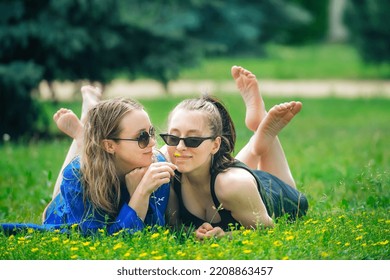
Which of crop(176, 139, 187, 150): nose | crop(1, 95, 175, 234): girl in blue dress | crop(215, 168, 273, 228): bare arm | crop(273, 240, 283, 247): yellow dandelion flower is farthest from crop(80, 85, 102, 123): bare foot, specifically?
crop(273, 240, 283, 247): yellow dandelion flower

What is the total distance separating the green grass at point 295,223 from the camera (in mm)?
4152

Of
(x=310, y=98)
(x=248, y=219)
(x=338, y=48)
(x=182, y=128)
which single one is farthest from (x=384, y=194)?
(x=338, y=48)

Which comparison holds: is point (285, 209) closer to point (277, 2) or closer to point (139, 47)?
point (139, 47)

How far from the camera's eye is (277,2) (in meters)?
20.8

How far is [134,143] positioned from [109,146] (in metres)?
0.16

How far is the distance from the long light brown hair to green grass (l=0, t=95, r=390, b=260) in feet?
0.70

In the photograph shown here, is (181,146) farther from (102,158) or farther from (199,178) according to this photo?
(102,158)

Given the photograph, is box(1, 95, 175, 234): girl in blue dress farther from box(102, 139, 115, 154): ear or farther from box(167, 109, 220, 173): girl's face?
box(167, 109, 220, 173): girl's face

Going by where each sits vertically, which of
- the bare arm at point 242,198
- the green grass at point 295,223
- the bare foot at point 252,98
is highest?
the bare foot at point 252,98

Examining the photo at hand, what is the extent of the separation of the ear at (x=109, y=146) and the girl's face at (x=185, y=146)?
0.31 meters

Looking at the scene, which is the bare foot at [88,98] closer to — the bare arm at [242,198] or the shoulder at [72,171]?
the shoulder at [72,171]

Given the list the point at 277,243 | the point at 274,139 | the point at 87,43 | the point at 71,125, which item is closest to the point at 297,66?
the point at 87,43

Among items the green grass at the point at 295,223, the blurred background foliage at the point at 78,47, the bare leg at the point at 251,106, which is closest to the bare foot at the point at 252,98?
the bare leg at the point at 251,106

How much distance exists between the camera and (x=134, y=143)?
179 inches
